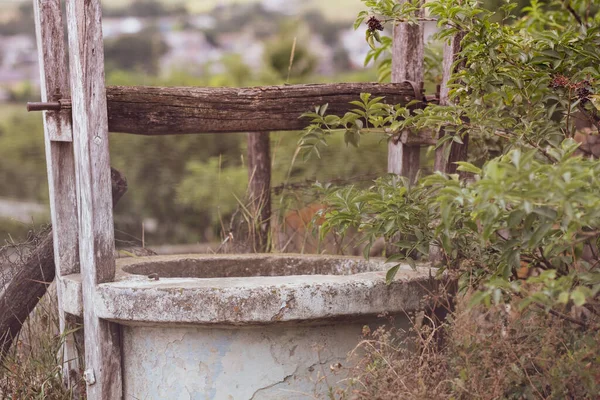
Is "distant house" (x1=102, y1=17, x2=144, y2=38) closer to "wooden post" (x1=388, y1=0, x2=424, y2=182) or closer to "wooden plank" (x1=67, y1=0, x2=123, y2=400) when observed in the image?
"wooden post" (x1=388, y1=0, x2=424, y2=182)

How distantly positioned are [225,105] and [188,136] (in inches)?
189

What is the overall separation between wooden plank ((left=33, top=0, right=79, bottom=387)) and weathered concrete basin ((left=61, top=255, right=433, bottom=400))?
0.19 meters

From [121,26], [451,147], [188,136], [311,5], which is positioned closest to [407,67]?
[451,147]

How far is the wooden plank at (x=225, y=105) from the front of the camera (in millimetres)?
3102

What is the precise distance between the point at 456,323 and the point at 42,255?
1909 millimetres

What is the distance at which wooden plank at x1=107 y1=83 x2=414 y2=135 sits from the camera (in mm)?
3102

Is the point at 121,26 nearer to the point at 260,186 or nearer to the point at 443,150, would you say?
the point at 260,186

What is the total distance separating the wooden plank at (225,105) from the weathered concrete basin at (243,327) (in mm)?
648

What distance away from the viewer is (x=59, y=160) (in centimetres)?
321

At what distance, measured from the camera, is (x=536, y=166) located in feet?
6.96

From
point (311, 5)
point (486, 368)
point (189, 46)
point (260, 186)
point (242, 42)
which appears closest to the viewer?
point (486, 368)

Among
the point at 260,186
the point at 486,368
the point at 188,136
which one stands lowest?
the point at 188,136

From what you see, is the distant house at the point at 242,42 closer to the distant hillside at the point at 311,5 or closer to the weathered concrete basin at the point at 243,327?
the distant hillside at the point at 311,5

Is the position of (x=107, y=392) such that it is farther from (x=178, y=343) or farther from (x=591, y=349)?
(x=591, y=349)
